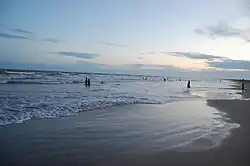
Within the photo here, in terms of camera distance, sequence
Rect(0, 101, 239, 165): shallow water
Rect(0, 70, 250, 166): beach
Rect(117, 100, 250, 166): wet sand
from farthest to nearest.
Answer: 1. Rect(0, 101, 239, 165): shallow water
2. Rect(0, 70, 250, 166): beach
3. Rect(117, 100, 250, 166): wet sand

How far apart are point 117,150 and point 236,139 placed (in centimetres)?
410

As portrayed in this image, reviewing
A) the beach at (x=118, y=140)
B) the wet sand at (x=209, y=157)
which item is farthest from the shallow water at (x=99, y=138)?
the wet sand at (x=209, y=157)

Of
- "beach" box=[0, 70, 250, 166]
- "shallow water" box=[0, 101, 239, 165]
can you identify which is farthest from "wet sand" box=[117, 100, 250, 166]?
"shallow water" box=[0, 101, 239, 165]

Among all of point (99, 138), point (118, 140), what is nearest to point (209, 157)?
point (118, 140)

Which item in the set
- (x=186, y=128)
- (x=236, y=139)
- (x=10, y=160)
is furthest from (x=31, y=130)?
(x=236, y=139)

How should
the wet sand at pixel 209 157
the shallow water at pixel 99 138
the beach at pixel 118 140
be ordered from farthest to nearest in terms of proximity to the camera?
1. the shallow water at pixel 99 138
2. the beach at pixel 118 140
3. the wet sand at pixel 209 157

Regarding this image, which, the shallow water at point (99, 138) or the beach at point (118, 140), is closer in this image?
the beach at point (118, 140)

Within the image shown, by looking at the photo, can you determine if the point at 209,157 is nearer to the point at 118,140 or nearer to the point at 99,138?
the point at 118,140

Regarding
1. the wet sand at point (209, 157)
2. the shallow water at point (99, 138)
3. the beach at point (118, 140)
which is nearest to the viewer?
the wet sand at point (209, 157)

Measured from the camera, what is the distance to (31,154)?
680 cm

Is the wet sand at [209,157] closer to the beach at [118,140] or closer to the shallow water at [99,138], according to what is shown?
the beach at [118,140]

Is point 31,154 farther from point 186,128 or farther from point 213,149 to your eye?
point 186,128

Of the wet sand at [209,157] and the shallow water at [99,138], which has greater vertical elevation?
the shallow water at [99,138]

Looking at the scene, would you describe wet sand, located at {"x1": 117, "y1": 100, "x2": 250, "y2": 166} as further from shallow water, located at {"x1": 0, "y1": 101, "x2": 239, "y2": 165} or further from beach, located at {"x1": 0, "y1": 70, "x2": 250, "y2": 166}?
shallow water, located at {"x1": 0, "y1": 101, "x2": 239, "y2": 165}
